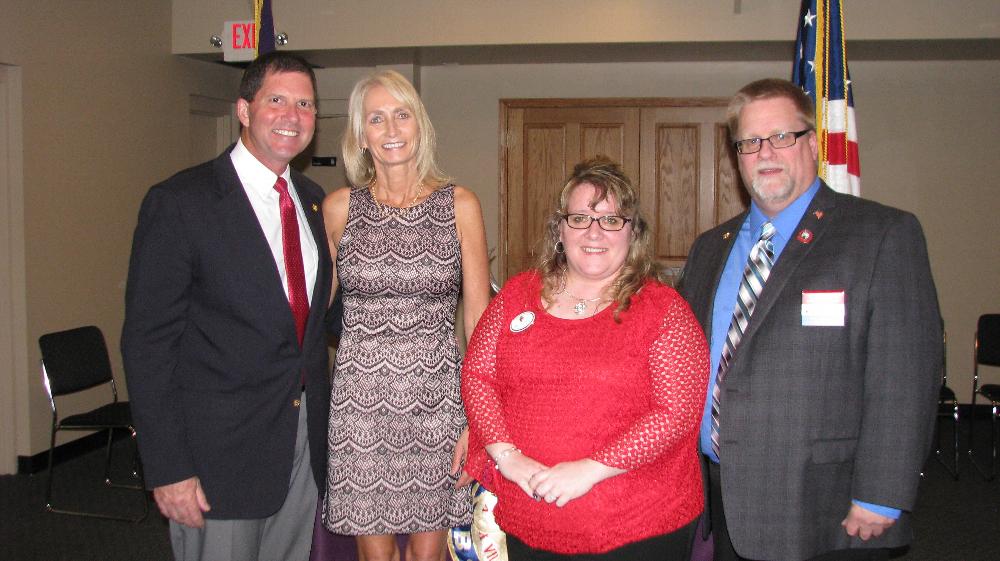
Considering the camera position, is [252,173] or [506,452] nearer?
[506,452]

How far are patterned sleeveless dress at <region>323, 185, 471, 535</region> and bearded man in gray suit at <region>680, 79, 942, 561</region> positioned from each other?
2.66 feet

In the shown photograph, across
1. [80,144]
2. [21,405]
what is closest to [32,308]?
[21,405]

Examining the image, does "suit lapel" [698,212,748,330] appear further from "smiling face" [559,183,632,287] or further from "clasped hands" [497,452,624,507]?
"clasped hands" [497,452,624,507]

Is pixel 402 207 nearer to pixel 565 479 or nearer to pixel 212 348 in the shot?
pixel 212 348

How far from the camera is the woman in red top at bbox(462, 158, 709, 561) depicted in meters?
1.87

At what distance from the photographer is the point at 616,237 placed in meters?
2.00

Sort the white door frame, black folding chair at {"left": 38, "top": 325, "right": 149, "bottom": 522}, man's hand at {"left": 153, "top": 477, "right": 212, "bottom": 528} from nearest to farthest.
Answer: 1. man's hand at {"left": 153, "top": 477, "right": 212, "bottom": 528}
2. black folding chair at {"left": 38, "top": 325, "right": 149, "bottom": 522}
3. the white door frame

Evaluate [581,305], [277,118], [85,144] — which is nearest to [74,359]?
[85,144]

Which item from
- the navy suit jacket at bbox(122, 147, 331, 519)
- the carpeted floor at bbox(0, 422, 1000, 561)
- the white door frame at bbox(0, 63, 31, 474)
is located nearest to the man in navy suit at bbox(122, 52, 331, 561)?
the navy suit jacket at bbox(122, 147, 331, 519)

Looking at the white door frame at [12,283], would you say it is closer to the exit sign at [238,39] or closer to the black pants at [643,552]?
the exit sign at [238,39]

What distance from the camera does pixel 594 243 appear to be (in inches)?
78.2

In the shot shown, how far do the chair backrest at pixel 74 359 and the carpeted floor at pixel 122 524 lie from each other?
27.9 inches

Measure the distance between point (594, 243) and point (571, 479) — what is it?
565 mm

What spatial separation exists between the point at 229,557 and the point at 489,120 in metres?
5.81
